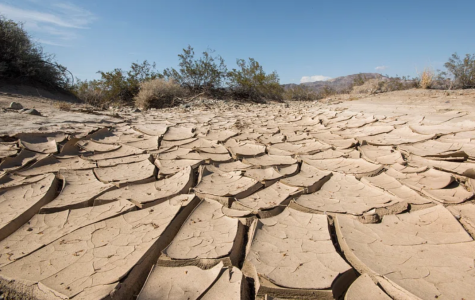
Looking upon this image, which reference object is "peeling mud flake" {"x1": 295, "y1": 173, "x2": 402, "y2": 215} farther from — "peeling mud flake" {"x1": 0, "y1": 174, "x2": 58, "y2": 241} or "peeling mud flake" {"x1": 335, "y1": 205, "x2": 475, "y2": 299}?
"peeling mud flake" {"x1": 0, "y1": 174, "x2": 58, "y2": 241}

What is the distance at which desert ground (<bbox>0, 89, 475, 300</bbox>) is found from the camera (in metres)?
0.87

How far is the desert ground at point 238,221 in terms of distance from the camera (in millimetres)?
872

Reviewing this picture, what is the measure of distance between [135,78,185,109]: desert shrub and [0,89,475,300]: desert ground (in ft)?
16.5

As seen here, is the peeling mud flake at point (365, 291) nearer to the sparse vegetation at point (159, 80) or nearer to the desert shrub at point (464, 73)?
the sparse vegetation at point (159, 80)

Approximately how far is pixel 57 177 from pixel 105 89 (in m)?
7.26

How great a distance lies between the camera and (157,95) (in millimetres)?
7680

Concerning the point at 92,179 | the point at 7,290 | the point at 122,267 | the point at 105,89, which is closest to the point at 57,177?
the point at 92,179

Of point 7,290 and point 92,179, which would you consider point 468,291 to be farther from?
point 92,179

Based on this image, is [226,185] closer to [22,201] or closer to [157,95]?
[22,201]

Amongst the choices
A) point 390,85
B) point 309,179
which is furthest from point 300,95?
point 309,179

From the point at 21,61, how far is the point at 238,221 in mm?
7299

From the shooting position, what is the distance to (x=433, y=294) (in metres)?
0.80

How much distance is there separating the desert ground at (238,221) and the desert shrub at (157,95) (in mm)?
5016

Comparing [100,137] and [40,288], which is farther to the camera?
[100,137]
